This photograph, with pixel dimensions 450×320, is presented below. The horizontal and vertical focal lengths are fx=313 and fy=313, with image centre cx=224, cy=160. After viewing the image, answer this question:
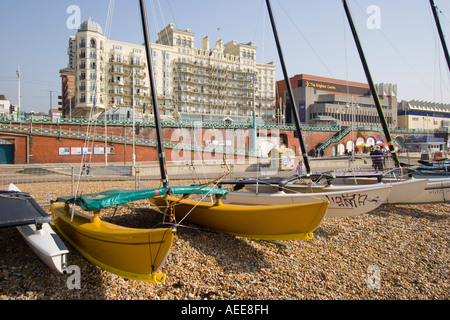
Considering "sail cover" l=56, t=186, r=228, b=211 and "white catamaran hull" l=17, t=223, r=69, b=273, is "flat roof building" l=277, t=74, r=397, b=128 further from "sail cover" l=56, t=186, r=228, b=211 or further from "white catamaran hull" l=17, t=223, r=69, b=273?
"white catamaran hull" l=17, t=223, r=69, b=273

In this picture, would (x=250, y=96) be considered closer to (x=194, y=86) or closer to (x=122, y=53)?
(x=194, y=86)

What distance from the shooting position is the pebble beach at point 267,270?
18.5 ft

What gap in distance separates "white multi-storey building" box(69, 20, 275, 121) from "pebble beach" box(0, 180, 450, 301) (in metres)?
49.2

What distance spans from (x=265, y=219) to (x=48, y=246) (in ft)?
15.2

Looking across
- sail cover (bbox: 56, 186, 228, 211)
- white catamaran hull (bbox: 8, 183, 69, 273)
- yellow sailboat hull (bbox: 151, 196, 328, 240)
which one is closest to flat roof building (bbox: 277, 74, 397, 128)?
yellow sailboat hull (bbox: 151, 196, 328, 240)

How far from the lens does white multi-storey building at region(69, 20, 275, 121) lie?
64250mm

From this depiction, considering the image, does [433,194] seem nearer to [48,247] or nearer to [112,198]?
[112,198]

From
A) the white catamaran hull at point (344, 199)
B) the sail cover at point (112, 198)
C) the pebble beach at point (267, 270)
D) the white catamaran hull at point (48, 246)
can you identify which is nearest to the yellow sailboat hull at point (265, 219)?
the pebble beach at point (267, 270)

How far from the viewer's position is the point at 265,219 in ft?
25.1

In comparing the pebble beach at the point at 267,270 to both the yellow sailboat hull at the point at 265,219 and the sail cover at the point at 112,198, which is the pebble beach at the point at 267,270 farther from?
the sail cover at the point at 112,198

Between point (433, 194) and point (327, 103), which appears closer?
point (433, 194)

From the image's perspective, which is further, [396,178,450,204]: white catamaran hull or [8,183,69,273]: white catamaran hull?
[396,178,450,204]: white catamaran hull

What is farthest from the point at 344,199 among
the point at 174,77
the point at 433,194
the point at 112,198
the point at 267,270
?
the point at 174,77

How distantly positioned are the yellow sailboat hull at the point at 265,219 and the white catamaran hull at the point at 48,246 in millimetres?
2535
